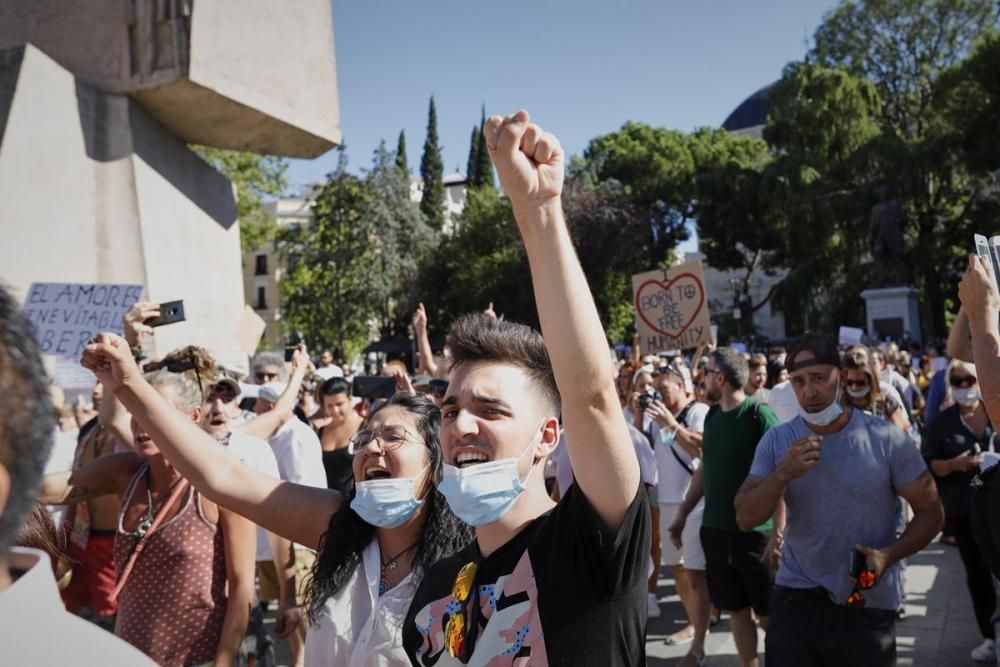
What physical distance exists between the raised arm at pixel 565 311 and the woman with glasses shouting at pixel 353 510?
3.65 feet

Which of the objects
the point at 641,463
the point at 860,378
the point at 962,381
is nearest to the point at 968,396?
the point at 962,381

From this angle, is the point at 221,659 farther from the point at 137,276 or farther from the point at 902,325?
the point at 902,325

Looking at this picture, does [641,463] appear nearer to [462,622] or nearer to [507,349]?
[507,349]

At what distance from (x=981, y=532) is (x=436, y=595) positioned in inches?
78.0

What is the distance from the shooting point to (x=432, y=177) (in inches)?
2395

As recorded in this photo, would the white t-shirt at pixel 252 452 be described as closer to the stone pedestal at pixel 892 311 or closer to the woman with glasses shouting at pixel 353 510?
the woman with glasses shouting at pixel 353 510

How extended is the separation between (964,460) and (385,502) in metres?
4.36

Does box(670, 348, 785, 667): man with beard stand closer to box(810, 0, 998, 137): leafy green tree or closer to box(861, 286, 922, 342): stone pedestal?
box(861, 286, 922, 342): stone pedestal

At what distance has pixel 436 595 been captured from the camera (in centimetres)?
203

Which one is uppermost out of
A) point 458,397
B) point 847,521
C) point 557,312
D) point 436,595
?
point 557,312

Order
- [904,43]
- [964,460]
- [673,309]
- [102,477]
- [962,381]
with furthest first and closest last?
[904,43]
[673,309]
[962,381]
[964,460]
[102,477]

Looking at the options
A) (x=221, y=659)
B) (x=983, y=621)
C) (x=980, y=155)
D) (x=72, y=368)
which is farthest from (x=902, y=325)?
(x=221, y=659)

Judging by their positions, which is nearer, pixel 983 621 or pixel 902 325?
pixel 983 621

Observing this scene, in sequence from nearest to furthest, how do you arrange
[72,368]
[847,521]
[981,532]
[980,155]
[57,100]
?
[981,532] < [847,521] < [72,368] < [57,100] < [980,155]
